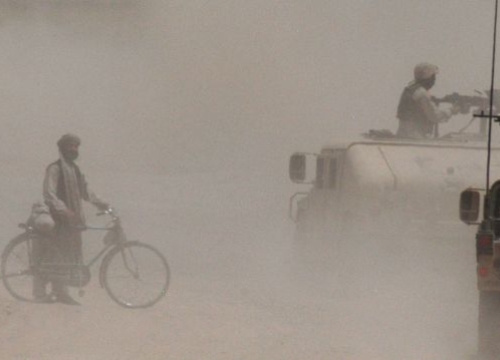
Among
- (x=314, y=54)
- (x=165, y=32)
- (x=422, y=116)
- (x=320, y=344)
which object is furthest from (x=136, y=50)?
(x=320, y=344)

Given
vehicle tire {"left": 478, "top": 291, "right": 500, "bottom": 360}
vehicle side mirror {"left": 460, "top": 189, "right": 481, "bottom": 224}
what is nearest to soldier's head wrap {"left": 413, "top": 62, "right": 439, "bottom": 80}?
vehicle tire {"left": 478, "top": 291, "right": 500, "bottom": 360}

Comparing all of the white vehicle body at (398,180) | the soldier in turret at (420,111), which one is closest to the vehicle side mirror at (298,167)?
the white vehicle body at (398,180)

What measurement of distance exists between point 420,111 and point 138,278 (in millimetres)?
3731

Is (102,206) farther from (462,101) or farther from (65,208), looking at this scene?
(462,101)

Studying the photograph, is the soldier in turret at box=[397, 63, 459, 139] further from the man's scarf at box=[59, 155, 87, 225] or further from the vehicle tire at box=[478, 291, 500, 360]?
the vehicle tire at box=[478, 291, 500, 360]

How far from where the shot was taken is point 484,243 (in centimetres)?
1139

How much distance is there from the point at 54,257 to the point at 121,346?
3470 millimetres

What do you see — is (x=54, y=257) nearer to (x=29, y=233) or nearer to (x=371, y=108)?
(x=29, y=233)

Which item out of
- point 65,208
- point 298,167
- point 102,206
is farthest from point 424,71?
point 65,208

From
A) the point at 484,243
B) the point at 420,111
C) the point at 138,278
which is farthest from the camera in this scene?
the point at 420,111

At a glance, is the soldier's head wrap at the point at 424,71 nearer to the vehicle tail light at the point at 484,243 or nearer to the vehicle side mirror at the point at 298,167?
the vehicle side mirror at the point at 298,167

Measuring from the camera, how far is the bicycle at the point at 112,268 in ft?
55.4

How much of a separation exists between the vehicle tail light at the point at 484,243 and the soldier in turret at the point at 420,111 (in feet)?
23.7

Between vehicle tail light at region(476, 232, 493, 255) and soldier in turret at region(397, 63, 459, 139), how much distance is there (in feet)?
23.7
